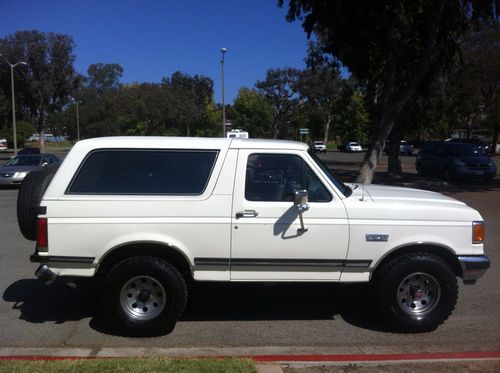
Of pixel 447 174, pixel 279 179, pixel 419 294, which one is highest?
pixel 279 179

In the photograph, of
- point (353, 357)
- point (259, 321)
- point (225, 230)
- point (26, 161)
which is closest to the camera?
point (353, 357)

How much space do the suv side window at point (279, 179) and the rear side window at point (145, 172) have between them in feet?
1.38

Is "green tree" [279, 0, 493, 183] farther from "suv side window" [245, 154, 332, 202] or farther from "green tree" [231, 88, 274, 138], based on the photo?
"green tree" [231, 88, 274, 138]

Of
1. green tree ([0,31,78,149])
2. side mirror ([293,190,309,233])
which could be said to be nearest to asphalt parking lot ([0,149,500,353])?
side mirror ([293,190,309,233])

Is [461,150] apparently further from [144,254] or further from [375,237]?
[144,254]

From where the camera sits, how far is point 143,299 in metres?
5.20

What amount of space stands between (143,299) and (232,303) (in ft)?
4.60

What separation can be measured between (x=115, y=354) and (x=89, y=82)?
392 feet

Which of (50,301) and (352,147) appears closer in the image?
(50,301)

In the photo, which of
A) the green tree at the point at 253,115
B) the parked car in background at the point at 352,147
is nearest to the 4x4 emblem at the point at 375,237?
the green tree at the point at 253,115

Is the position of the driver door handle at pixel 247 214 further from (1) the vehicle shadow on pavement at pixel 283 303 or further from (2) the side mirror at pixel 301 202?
(1) the vehicle shadow on pavement at pixel 283 303

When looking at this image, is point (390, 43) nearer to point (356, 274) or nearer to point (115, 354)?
point (356, 274)

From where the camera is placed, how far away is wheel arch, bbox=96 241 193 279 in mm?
5113

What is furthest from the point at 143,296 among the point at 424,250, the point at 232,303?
the point at 424,250
